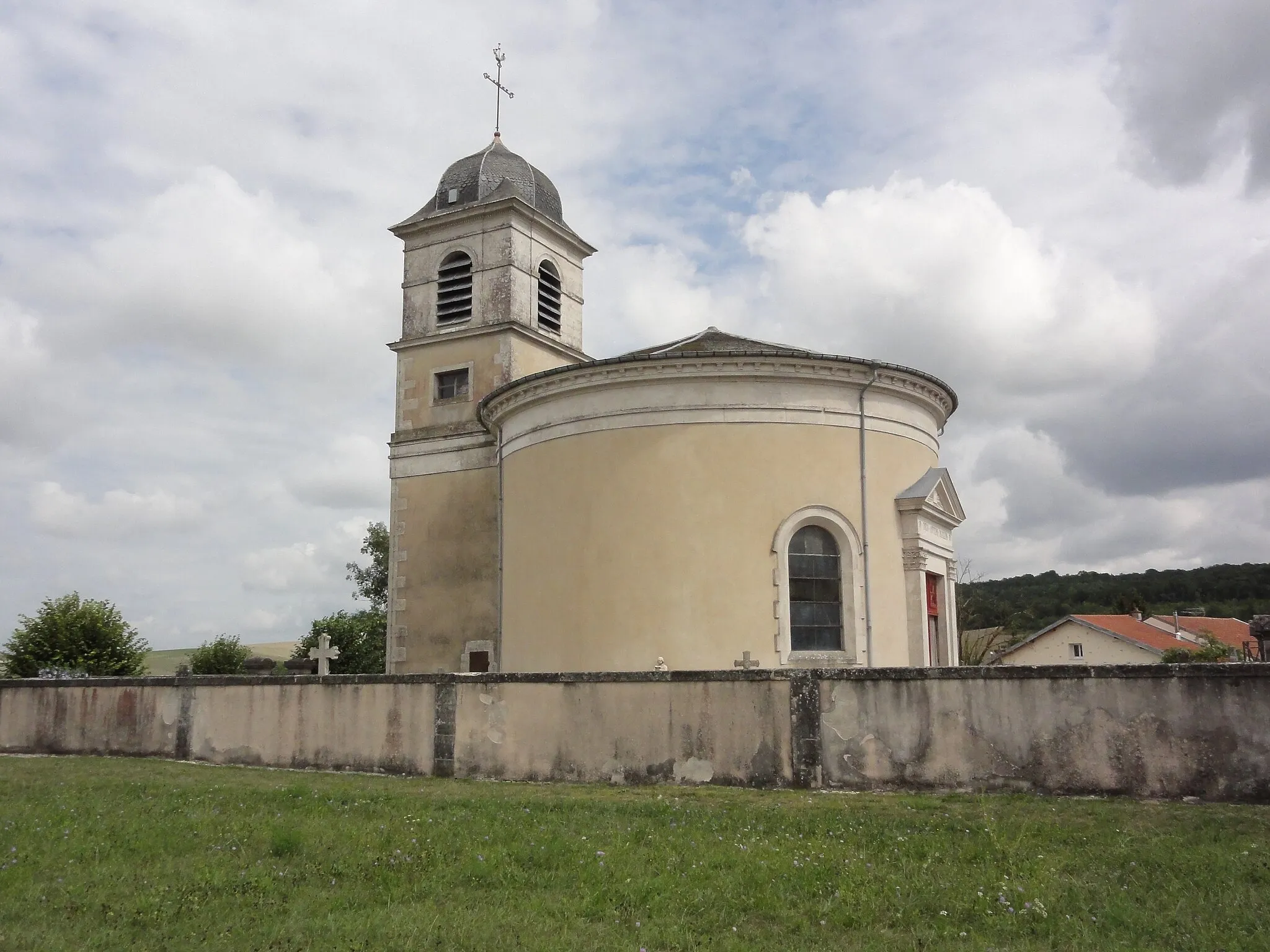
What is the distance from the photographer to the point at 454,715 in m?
13.2

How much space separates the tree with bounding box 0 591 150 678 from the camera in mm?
24953

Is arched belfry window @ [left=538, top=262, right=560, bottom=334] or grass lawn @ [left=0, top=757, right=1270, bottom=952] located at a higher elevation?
arched belfry window @ [left=538, top=262, right=560, bottom=334]

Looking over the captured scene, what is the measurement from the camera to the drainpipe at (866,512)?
17.8 m

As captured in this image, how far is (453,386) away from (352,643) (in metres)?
17.2

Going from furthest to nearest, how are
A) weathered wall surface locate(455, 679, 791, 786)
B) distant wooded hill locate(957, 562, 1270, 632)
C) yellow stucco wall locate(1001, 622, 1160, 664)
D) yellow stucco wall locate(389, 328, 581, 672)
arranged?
1. distant wooded hill locate(957, 562, 1270, 632)
2. yellow stucco wall locate(1001, 622, 1160, 664)
3. yellow stucco wall locate(389, 328, 581, 672)
4. weathered wall surface locate(455, 679, 791, 786)

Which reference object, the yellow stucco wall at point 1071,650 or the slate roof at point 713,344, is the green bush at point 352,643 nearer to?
the slate roof at point 713,344

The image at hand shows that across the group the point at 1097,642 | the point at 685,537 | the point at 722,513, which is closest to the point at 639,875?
the point at 685,537

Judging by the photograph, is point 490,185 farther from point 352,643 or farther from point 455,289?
point 352,643

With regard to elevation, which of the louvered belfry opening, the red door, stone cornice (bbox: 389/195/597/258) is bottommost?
the red door

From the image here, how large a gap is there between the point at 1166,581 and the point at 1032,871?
264ft

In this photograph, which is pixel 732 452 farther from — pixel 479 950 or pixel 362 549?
pixel 362 549

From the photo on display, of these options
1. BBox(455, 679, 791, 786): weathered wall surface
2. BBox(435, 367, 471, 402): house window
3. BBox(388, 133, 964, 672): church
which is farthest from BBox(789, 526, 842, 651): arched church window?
BBox(435, 367, 471, 402): house window

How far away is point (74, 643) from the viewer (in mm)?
25297

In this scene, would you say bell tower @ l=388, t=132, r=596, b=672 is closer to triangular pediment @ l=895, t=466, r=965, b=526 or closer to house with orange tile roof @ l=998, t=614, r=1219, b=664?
triangular pediment @ l=895, t=466, r=965, b=526
